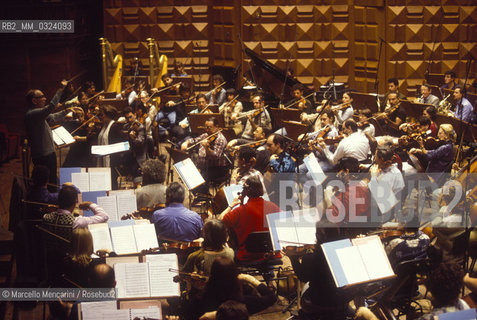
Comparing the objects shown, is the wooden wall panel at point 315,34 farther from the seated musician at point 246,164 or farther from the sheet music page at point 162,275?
the sheet music page at point 162,275

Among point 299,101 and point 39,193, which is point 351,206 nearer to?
point 39,193

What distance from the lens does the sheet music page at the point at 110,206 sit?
592cm

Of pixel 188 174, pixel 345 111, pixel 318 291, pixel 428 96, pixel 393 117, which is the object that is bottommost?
pixel 318 291

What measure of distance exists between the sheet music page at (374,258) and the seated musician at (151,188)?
8.23ft

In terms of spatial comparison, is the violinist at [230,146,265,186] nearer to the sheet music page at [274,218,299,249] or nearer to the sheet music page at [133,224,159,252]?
the sheet music page at [274,218,299,249]

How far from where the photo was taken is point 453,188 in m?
6.29

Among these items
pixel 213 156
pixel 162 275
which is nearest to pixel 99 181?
pixel 213 156

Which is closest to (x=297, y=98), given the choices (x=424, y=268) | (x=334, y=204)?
(x=334, y=204)

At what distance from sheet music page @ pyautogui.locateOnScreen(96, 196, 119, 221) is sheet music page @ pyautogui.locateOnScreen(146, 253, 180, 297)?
151cm

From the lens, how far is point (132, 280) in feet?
14.5

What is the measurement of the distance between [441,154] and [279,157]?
2.12m

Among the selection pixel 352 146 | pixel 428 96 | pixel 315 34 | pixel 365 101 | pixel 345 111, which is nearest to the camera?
pixel 352 146

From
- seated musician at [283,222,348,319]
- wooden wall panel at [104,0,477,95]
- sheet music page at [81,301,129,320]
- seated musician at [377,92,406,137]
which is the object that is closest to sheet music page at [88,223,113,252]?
sheet music page at [81,301,129,320]

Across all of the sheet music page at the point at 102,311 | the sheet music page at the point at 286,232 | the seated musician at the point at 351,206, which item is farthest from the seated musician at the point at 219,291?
the seated musician at the point at 351,206
